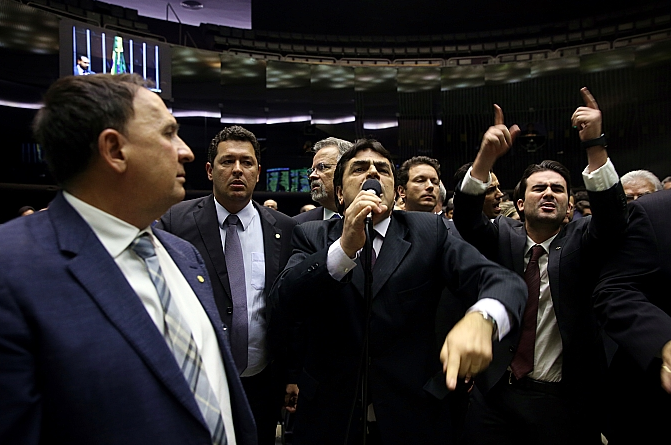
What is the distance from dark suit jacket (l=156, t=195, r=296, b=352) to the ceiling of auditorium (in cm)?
927

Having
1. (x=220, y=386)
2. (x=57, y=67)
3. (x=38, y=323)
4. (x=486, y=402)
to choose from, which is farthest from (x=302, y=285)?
(x=57, y=67)

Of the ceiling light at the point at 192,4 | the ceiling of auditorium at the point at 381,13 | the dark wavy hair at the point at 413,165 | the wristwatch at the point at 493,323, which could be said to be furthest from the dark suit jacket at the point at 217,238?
the ceiling of auditorium at the point at 381,13

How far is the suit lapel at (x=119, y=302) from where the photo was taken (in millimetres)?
903

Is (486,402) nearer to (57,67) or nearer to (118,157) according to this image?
(118,157)

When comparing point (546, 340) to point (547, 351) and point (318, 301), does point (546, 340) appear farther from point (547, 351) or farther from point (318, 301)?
point (318, 301)

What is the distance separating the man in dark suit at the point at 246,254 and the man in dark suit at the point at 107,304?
2.59 ft

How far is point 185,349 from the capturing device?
1021 mm

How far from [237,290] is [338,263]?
675 mm

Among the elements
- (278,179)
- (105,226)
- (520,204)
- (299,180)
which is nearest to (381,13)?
(299,180)

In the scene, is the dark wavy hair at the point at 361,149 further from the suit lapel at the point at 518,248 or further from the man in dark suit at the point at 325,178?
the man in dark suit at the point at 325,178

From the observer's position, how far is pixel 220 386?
112cm

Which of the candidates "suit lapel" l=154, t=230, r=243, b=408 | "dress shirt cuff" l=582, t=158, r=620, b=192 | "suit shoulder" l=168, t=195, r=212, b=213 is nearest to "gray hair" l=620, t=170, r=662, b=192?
"dress shirt cuff" l=582, t=158, r=620, b=192

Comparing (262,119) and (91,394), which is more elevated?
(262,119)

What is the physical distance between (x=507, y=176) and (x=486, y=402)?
7.66 m
